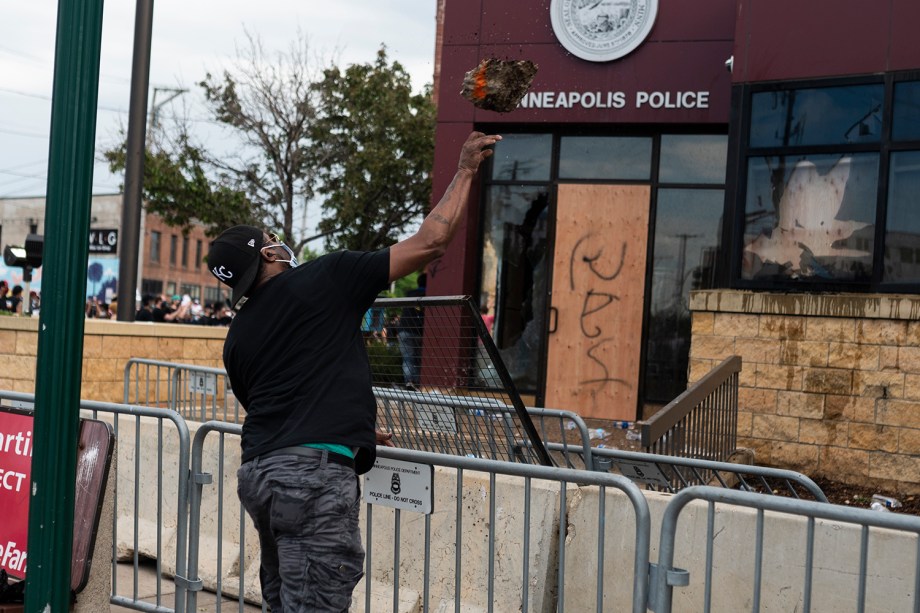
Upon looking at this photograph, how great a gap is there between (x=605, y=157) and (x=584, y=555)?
8811 millimetres

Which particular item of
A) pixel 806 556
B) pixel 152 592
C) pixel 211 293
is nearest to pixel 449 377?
pixel 152 592

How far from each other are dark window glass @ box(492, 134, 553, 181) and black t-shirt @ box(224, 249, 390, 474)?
9729 mm

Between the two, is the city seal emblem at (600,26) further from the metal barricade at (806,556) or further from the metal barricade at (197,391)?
the metal barricade at (806,556)

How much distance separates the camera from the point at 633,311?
12945 millimetres

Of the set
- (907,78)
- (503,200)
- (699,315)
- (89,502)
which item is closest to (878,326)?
(699,315)

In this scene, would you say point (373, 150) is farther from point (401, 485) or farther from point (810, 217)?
point (401, 485)

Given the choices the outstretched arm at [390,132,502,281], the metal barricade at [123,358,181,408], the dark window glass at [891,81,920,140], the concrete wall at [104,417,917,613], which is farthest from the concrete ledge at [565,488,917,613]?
the metal barricade at [123,358,181,408]

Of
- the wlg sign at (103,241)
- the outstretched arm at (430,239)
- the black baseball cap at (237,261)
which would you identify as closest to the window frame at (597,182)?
the outstretched arm at (430,239)

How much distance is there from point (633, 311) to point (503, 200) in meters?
2.24

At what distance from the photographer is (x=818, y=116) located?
995cm

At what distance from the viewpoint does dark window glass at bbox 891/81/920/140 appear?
939cm

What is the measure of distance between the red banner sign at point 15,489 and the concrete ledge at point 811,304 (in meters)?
6.69

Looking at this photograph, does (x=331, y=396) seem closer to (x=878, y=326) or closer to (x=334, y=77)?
(x=878, y=326)

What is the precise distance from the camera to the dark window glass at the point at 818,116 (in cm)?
965
